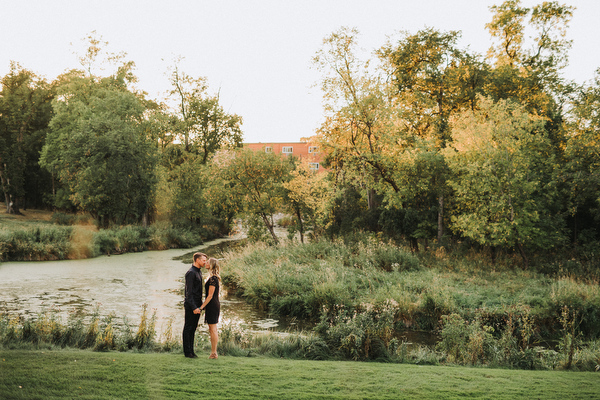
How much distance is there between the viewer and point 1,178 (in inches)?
1692

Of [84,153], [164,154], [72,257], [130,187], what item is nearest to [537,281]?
[72,257]

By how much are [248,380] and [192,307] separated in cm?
195

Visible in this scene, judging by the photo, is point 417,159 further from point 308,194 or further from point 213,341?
point 213,341

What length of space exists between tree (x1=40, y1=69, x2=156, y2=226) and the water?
9.09 m

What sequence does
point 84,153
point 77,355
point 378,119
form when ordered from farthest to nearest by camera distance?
point 84,153 → point 378,119 → point 77,355

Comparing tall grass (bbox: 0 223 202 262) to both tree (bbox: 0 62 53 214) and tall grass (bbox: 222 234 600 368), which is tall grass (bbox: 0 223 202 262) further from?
tree (bbox: 0 62 53 214)

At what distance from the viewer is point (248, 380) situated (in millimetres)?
6254

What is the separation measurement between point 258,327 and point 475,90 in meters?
21.3

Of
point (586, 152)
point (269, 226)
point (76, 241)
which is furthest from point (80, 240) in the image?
point (586, 152)

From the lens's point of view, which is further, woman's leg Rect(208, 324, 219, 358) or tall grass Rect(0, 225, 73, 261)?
tall grass Rect(0, 225, 73, 261)

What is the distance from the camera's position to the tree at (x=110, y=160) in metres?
32.5

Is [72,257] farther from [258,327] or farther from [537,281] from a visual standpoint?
[537,281]

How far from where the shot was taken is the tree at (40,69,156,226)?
32.5 m

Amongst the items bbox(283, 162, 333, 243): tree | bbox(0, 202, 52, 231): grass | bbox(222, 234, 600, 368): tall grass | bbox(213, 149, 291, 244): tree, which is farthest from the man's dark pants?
bbox(0, 202, 52, 231): grass
